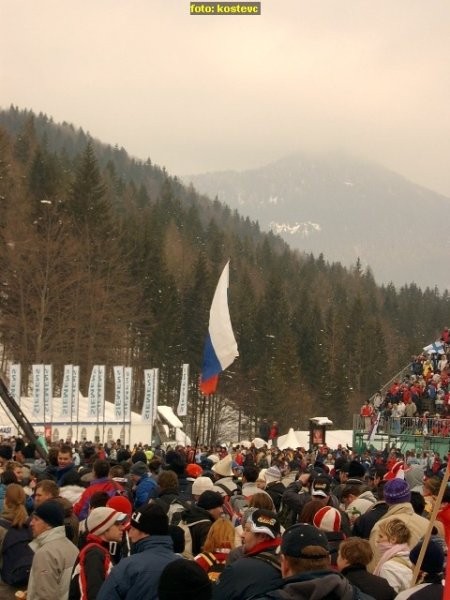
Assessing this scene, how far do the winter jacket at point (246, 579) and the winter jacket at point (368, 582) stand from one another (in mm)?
723

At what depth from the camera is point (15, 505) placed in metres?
9.24

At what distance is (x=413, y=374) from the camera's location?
173ft

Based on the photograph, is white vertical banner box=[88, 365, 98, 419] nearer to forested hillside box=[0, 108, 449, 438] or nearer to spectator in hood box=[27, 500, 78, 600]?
forested hillside box=[0, 108, 449, 438]

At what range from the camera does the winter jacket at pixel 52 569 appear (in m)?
7.70

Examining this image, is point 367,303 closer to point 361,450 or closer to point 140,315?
point 140,315

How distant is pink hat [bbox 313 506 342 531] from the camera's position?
28.0 ft

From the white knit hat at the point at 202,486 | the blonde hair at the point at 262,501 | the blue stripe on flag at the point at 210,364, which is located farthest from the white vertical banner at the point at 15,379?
the blonde hair at the point at 262,501

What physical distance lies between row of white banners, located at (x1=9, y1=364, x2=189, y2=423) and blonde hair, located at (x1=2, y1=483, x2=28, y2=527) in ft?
105

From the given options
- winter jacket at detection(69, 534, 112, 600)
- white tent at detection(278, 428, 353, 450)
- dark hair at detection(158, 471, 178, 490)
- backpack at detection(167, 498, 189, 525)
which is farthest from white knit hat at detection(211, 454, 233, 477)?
white tent at detection(278, 428, 353, 450)

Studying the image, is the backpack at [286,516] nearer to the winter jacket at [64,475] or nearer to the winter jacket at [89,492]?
the winter jacket at [89,492]

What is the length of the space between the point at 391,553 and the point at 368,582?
0.98 meters

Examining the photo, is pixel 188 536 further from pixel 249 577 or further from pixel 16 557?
pixel 249 577

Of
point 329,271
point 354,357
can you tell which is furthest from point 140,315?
point 329,271

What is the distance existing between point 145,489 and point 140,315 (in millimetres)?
70939
